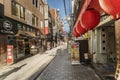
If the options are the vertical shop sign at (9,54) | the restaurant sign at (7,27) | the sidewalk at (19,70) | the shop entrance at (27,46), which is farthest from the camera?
the shop entrance at (27,46)

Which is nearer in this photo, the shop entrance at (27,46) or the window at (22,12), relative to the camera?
the window at (22,12)

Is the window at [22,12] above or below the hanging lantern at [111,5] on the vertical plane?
above

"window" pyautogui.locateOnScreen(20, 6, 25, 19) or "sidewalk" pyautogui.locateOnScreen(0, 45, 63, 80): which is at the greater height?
"window" pyautogui.locateOnScreen(20, 6, 25, 19)

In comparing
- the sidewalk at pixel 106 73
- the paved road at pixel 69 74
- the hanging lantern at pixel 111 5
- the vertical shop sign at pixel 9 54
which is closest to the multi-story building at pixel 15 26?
the vertical shop sign at pixel 9 54

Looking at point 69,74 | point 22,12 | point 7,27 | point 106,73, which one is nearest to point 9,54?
point 7,27

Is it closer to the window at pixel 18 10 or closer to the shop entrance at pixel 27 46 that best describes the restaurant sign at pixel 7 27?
the window at pixel 18 10

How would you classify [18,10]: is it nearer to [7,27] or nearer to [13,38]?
[13,38]

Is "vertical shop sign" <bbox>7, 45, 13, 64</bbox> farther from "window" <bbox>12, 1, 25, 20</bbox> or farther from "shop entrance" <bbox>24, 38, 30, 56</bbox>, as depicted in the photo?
"shop entrance" <bbox>24, 38, 30, 56</bbox>

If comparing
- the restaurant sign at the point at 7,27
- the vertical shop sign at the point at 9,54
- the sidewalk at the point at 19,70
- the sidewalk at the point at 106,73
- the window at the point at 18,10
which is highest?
the window at the point at 18,10

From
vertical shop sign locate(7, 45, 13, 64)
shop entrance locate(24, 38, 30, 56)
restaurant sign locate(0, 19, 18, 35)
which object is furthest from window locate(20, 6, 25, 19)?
vertical shop sign locate(7, 45, 13, 64)

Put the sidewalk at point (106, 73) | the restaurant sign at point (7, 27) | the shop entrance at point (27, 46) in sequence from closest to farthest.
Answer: the sidewalk at point (106, 73), the restaurant sign at point (7, 27), the shop entrance at point (27, 46)

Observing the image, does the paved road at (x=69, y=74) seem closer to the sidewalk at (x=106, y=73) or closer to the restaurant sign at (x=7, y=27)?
the sidewalk at (x=106, y=73)

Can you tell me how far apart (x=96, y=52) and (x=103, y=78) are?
8.20 m

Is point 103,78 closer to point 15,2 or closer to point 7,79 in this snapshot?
point 7,79
